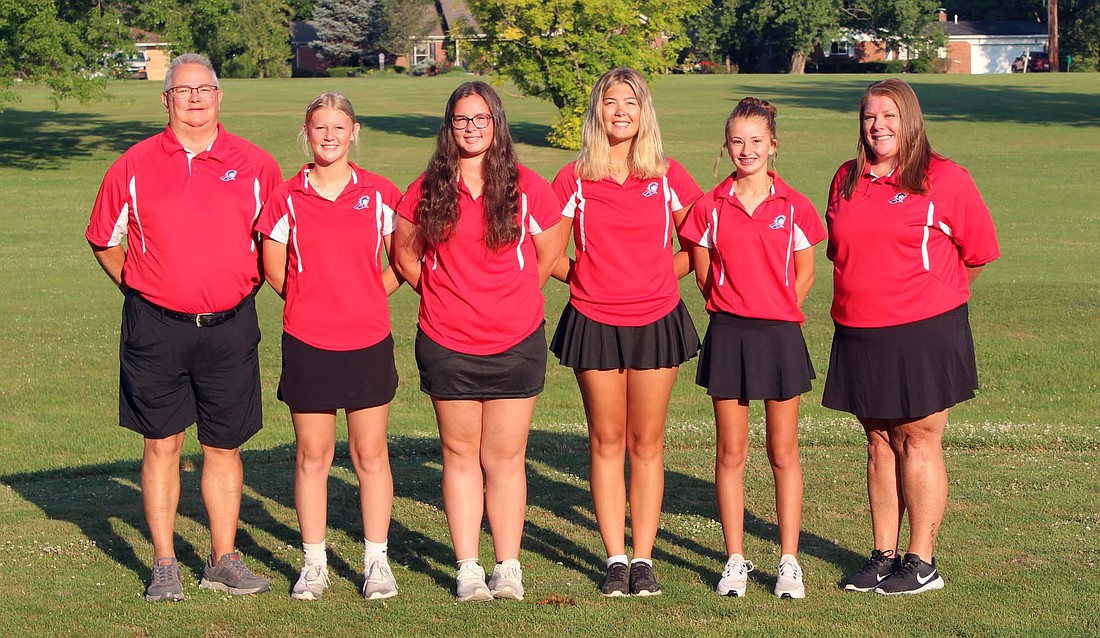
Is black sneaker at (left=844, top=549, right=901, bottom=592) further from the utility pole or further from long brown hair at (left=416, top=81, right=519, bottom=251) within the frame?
the utility pole

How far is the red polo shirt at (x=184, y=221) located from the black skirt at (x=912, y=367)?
245 cm

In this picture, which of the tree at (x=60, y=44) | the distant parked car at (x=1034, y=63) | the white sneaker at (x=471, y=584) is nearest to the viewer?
the white sneaker at (x=471, y=584)

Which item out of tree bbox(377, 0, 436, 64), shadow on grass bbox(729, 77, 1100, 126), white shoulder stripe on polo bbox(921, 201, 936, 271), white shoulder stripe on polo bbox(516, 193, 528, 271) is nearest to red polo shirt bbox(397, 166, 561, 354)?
white shoulder stripe on polo bbox(516, 193, 528, 271)

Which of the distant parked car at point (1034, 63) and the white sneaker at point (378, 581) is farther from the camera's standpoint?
the distant parked car at point (1034, 63)

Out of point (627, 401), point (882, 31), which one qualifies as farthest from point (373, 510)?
point (882, 31)

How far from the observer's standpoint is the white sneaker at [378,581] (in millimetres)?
5285

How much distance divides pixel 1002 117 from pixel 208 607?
40.6 m

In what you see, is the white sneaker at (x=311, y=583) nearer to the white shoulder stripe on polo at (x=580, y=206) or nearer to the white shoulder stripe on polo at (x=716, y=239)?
the white shoulder stripe on polo at (x=580, y=206)

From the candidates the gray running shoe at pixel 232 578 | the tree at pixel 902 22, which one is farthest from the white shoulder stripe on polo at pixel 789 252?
the tree at pixel 902 22

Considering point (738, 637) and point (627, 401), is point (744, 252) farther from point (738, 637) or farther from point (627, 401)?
point (738, 637)

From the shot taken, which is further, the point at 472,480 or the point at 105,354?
the point at 105,354

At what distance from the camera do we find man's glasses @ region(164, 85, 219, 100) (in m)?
5.25

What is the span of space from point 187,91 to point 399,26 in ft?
268

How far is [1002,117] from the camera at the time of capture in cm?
4200
